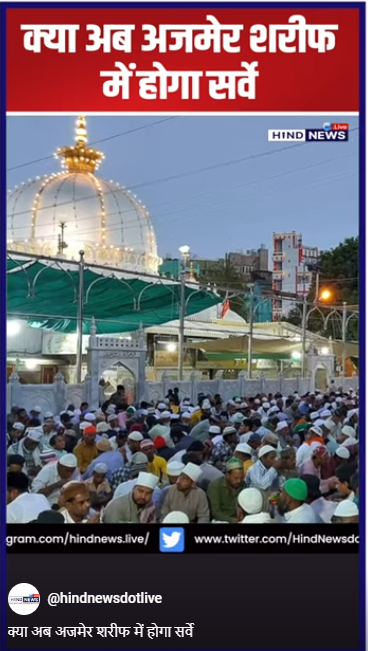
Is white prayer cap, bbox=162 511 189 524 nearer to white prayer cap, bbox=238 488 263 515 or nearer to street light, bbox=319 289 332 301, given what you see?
white prayer cap, bbox=238 488 263 515

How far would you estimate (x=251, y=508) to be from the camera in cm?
375

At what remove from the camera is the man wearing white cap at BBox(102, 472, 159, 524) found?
3707 mm

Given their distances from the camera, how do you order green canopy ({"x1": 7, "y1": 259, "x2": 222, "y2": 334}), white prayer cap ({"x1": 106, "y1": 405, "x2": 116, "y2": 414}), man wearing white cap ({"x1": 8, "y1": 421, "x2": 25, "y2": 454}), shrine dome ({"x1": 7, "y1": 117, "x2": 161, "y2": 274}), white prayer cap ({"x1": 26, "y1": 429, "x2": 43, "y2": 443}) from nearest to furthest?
man wearing white cap ({"x1": 8, "y1": 421, "x2": 25, "y2": 454}), white prayer cap ({"x1": 26, "y1": 429, "x2": 43, "y2": 443}), white prayer cap ({"x1": 106, "y1": 405, "x2": 116, "y2": 414}), green canopy ({"x1": 7, "y1": 259, "x2": 222, "y2": 334}), shrine dome ({"x1": 7, "y1": 117, "x2": 161, "y2": 274})

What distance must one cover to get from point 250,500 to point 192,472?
58 centimetres

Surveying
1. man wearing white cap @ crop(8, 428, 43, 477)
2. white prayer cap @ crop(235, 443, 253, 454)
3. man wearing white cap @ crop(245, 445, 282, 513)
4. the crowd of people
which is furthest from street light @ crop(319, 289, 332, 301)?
man wearing white cap @ crop(8, 428, 43, 477)

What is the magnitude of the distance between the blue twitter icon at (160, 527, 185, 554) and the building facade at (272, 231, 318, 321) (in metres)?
2.01

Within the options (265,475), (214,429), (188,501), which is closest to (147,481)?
(188,501)

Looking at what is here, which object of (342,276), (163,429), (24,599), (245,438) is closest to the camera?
(24,599)

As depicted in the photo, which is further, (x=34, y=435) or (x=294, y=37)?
(x=34, y=435)

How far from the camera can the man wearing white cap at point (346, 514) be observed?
3.62 meters

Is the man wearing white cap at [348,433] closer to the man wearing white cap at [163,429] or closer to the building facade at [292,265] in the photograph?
the building facade at [292,265]

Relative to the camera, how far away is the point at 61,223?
15.6m

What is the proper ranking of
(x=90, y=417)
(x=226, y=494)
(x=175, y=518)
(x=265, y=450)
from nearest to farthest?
(x=175, y=518), (x=226, y=494), (x=265, y=450), (x=90, y=417)

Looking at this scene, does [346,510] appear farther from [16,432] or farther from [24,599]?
[16,432]
